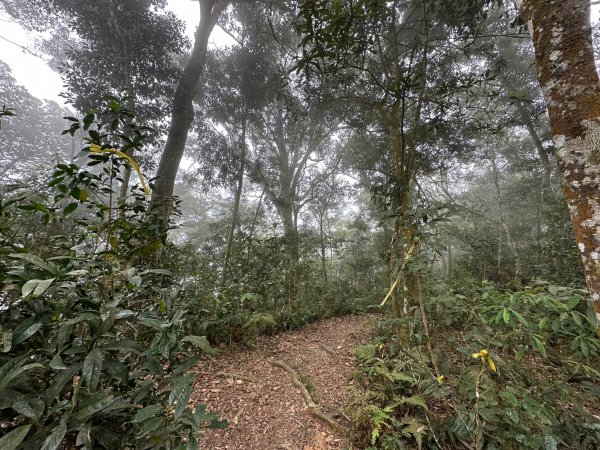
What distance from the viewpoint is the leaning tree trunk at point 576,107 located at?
148 cm

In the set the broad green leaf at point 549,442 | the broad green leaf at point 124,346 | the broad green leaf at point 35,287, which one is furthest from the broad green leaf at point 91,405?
the broad green leaf at point 549,442

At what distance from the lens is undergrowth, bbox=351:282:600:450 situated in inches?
62.1

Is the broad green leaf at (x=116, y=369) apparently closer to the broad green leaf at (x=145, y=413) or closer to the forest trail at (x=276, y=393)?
the broad green leaf at (x=145, y=413)

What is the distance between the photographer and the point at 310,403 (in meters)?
2.67

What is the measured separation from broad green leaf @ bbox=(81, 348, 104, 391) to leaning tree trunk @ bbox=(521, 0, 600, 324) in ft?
8.27

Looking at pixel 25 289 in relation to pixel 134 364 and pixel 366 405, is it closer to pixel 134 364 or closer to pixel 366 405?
pixel 134 364

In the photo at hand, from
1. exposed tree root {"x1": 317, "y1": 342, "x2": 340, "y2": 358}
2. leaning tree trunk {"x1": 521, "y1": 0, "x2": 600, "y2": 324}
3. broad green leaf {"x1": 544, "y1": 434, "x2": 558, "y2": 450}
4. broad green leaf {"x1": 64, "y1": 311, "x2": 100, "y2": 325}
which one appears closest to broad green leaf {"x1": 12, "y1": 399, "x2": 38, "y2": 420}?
broad green leaf {"x1": 64, "y1": 311, "x2": 100, "y2": 325}

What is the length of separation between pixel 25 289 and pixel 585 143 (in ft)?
9.26

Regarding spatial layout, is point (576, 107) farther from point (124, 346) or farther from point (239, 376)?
point (239, 376)

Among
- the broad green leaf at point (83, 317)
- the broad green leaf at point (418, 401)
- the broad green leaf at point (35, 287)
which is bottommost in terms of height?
Result: the broad green leaf at point (418, 401)

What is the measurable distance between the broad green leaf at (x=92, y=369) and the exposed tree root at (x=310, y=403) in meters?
2.27

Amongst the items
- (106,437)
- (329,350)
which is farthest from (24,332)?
(329,350)

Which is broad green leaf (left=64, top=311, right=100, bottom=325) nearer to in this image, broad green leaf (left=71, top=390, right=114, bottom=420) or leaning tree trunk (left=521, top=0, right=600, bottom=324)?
broad green leaf (left=71, top=390, right=114, bottom=420)

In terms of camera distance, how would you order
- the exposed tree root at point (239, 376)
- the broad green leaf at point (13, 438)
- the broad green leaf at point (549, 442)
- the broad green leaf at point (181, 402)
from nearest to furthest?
the broad green leaf at point (13, 438) → the broad green leaf at point (181, 402) → the broad green leaf at point (549, 442) → the exposed tree root at point (239, 376)
